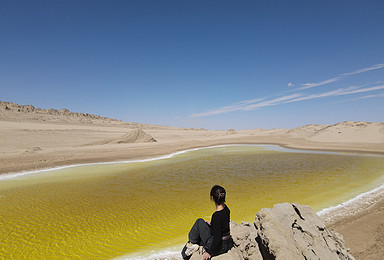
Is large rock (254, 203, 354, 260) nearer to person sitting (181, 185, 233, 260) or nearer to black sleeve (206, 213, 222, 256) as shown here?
person sitting (181, 185, 233, 260)

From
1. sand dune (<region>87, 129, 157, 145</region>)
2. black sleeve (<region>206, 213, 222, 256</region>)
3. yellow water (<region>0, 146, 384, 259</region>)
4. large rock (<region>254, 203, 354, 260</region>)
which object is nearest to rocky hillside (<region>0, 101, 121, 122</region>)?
sand dune (<region>87, 129, 157, 145</region>)

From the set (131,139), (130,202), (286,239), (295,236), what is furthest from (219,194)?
(131,139)

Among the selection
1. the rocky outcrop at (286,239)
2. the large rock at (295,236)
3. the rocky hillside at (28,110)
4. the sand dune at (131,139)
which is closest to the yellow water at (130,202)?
the rocky outcrop at (286,239)

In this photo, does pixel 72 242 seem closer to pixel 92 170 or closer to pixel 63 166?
pixel 92 170

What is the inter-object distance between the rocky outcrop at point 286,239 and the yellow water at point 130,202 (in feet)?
10.3

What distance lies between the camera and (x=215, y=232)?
4.25 m

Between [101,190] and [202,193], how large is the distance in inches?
284

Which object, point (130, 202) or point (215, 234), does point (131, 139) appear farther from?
point (215, 234)

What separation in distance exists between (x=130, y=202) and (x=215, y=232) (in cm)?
849

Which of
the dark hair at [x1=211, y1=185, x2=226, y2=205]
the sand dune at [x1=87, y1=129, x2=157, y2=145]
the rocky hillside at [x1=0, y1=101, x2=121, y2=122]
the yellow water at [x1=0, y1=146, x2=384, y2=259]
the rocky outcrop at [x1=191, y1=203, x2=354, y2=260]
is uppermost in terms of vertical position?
the rocky hillside at [x1=0, y1=101, x2=121, y2=122]

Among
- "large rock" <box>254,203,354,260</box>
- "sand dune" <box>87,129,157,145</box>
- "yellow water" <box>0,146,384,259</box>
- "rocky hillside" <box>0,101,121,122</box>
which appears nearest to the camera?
"large rock" <box>254,203,354,260</box>

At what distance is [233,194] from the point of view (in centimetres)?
1211

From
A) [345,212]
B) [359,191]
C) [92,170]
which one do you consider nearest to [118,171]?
[92,170]

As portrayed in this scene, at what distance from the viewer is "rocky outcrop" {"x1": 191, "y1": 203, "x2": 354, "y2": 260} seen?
13.6ft
